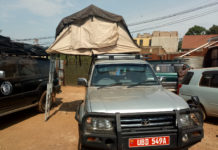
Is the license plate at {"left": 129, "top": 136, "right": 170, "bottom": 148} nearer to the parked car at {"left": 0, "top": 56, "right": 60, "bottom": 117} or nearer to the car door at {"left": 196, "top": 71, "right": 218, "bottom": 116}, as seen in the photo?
the car door at {"left": 196, "top": 71, "right": 218, "bottom": 116}

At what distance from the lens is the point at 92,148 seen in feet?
7.36

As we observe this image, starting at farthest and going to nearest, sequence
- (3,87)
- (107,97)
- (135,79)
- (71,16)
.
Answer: (71,16), (3,87), (135,79), (107,97)

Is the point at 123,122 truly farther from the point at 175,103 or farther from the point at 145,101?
the point at 175,103

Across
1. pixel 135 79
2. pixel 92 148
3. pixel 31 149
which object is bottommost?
pixel 31 149

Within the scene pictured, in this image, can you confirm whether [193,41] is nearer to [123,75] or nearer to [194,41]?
[194,41]

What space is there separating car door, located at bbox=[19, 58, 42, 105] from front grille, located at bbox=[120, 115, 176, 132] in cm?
419

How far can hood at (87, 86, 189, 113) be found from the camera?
2.35m

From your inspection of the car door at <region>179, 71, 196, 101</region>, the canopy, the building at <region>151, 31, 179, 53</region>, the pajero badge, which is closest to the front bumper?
the pajero badge

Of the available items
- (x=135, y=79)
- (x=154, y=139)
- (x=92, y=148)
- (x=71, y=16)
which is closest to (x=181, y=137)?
(x=154, y=139)

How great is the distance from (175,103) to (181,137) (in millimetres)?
486

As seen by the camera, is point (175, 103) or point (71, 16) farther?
point (71, 16)

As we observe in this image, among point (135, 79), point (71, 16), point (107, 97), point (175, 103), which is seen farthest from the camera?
point (71, 16)

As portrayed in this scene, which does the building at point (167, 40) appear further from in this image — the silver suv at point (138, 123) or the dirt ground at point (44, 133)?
the silver suv at point (138, 123)

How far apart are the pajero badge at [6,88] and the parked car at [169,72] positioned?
663 cm
